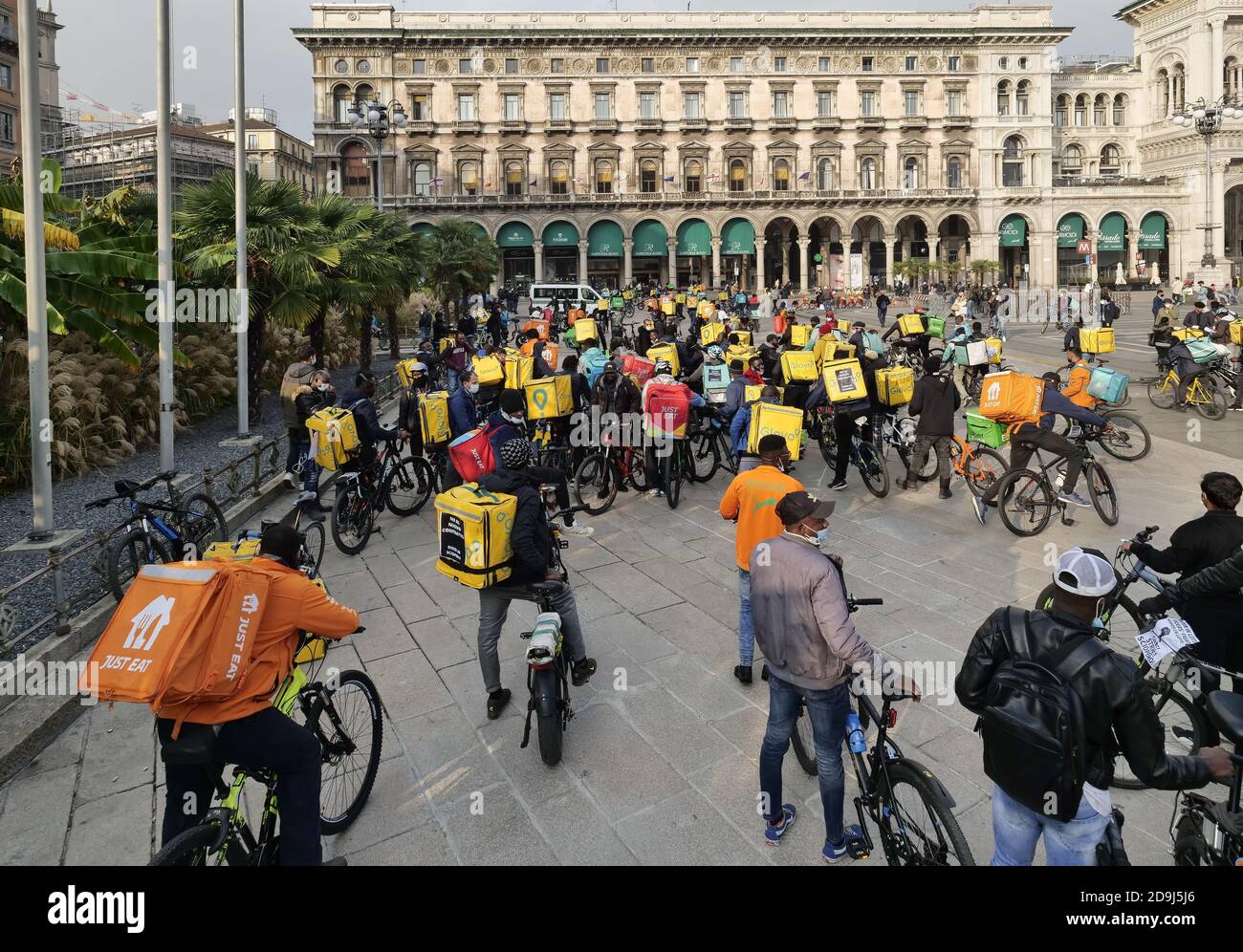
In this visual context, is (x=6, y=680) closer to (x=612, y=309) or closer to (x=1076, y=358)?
(x=1076, y=358)

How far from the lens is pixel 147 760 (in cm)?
Result: 479

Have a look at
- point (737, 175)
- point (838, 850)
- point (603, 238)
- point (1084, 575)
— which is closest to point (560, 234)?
point (603, 238)

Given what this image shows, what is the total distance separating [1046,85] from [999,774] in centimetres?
7063

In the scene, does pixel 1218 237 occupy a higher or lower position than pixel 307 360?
higher

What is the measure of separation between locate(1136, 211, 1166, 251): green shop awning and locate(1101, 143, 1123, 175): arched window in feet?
29.8

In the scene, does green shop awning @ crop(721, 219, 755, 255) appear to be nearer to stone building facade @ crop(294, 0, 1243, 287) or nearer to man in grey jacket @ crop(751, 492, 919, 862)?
stone building facade @ crop(294, 0, 1243, 287)

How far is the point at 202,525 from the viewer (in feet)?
24.4

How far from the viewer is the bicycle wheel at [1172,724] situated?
4.25 metres

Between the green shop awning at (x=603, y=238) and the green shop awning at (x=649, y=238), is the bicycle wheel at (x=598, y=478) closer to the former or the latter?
the green shop awning at (x=603, y=238)

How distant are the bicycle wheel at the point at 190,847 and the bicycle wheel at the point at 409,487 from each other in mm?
6906

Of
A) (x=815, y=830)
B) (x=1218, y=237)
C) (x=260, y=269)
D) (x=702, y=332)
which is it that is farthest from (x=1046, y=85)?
(x=815, y=830)

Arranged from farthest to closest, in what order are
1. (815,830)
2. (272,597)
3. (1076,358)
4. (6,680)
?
(1076,358), (6,680), (815,830), (272,597)

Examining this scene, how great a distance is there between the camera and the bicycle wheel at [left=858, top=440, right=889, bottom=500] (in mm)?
10078

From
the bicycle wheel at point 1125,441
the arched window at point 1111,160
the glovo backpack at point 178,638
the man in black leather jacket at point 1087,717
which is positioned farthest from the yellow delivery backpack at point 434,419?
the arched window at point 1111,160
